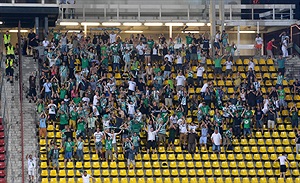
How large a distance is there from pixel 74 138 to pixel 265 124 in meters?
8.22

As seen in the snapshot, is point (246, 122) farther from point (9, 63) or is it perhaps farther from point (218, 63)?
point (9, 63)

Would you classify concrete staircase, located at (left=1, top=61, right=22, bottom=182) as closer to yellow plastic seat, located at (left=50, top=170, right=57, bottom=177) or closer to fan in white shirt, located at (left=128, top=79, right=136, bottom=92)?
yellow plastic seat, located at (left=50, top=170, right=57, bottom=177)

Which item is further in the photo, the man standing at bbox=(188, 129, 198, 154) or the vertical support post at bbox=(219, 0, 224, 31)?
the vertical support post at bbox=(219, 0, 224, 31)

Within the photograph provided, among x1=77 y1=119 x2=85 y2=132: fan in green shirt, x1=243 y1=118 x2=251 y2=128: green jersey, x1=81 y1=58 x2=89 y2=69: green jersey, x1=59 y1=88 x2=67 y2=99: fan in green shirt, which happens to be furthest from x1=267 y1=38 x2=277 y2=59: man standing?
x1=77 y1=119 x2=85 y2=132: fan in green shirt

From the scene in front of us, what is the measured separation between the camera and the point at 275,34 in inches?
2173

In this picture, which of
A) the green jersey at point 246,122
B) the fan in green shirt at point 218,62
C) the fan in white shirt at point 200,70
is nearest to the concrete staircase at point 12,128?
the fan in white shirt at point 200,70

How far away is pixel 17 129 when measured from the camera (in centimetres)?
4397

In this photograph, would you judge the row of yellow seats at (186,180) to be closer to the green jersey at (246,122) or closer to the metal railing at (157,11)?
the green jersey at (246,122)

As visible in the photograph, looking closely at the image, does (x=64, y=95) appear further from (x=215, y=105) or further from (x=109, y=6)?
(x=109, y=6)

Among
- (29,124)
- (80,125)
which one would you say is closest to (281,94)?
(80,125)

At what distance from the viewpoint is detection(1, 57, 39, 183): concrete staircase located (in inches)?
1670

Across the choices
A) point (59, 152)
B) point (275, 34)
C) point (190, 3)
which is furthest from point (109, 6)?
point (59, 152)

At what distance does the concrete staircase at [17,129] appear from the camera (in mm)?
42406

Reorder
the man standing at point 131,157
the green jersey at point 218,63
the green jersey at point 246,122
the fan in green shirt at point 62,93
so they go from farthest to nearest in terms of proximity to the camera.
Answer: the green jersey at point 218,63 < the green jersey at point 246,122 < the fan in green shirt at point 62,93 < the man standing at point 131,157
